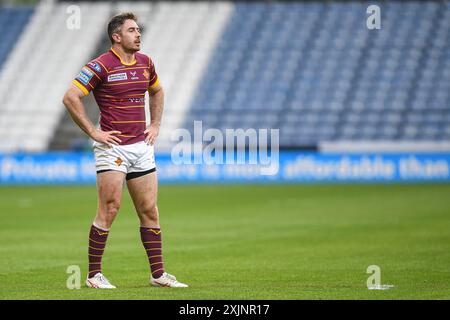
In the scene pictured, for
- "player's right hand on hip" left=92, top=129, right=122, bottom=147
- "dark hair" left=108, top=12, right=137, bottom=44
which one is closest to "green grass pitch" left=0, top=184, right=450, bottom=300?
"player's right hand on hip" left=92, top=129, right=122, bottom=147

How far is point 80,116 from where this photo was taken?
31.9 ft

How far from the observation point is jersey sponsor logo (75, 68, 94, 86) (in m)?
9.70

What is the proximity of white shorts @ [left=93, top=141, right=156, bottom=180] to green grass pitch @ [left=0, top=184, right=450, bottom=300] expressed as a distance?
1.15 metres

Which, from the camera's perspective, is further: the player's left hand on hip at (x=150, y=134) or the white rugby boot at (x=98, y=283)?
the player's left hand on hip at (x=150, y=134)

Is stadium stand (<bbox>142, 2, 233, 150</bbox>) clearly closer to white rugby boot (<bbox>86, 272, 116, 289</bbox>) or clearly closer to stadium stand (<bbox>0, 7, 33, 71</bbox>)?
stadium stand (<bbox>0, 7, 33, 71</bbox>)

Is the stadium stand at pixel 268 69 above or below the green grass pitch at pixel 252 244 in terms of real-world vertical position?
above

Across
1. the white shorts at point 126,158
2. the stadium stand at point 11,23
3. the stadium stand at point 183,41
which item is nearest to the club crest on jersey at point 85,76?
the white shorts at point 126,158

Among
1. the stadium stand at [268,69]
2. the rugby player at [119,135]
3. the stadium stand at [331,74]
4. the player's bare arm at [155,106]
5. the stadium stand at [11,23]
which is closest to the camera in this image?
the rugby player at [119,135]

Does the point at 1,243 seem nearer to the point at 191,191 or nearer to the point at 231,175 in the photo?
the point at 191,191

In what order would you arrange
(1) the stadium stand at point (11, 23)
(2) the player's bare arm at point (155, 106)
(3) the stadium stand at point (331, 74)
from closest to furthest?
(2) the player's bare arm at point (155, 106), (3) the stadium stand at point (331, 74), (1) the stadium stand at point (11, 23)

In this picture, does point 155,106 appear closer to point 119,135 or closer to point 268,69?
point 119,135

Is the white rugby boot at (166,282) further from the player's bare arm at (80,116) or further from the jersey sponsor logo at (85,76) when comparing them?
the jersey sponsor logo at (85,76)

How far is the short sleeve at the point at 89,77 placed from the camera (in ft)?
31.8

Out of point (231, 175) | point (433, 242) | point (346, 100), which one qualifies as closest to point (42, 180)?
point (231, 175)
